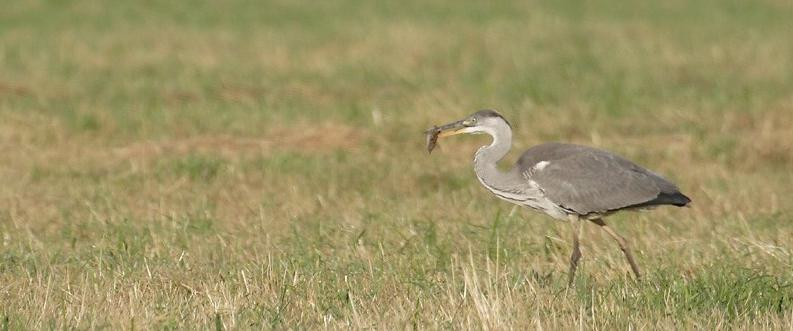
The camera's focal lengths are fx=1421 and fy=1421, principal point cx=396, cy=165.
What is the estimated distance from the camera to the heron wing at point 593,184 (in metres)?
7.62

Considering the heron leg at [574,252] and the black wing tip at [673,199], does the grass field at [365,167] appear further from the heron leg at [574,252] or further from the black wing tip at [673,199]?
the black wing tip at [673,199]

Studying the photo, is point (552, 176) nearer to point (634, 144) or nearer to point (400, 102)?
point (634, 144)

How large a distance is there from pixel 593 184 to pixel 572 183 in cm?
12

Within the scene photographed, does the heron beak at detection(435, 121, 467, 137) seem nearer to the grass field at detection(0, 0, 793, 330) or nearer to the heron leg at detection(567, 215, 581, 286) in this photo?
the grass field at detection(0, 0, 793, 330)

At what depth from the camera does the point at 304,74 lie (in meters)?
17.5

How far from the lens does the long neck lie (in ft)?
25.2

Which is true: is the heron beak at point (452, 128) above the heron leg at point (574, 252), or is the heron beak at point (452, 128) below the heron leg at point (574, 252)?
above

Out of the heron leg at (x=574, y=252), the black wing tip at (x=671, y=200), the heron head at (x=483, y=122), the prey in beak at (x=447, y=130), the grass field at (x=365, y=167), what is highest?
the heron head at (x=483, y=122)

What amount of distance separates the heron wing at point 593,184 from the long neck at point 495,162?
11 cm

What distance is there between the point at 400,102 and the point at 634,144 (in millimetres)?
3139

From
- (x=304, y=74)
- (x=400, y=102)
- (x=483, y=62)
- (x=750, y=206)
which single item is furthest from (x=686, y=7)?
(x=750, y=206)

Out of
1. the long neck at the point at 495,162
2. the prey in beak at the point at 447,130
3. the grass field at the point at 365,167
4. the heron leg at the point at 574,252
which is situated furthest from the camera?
the prey in beak at the point at 447,130

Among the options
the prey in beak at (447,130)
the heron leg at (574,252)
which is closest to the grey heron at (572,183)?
the heron leg at (574,252)

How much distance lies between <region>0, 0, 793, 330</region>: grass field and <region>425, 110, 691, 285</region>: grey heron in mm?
354
